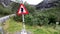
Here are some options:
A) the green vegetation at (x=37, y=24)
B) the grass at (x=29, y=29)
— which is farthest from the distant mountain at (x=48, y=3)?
the grass at (x=29, y=29)

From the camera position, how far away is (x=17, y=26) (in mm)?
11875

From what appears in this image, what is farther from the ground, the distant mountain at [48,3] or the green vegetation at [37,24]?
the distant mountain at [48,3]

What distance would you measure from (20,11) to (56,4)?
1061 centimetres

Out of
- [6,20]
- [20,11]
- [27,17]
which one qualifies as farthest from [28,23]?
[20,11]

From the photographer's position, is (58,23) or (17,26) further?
(58,23)

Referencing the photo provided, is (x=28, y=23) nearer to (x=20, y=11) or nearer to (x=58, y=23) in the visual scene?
(x=58, y=23)

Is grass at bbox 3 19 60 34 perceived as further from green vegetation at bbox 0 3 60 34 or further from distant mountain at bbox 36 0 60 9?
distant mountain at bbox 36 0 60 9

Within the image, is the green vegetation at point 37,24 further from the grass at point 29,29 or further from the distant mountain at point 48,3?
the distant mountain at point 48,3

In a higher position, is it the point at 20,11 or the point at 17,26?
the point at 20,11

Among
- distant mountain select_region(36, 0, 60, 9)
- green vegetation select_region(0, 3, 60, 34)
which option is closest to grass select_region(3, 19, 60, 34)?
green vegetation select_region(0, 3, 60, 34)

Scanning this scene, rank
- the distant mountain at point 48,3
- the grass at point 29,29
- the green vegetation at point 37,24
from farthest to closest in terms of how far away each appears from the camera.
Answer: the distant mountain at point 48,3 < the green vegetation at point 37,24 < the grass at point 29,29

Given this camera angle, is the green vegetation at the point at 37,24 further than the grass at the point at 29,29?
Yes

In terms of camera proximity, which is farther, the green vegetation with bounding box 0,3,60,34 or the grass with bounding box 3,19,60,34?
the green vegetation with bounding box 0,3,60,34

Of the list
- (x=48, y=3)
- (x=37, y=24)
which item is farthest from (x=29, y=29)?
(x=48, y=3)
